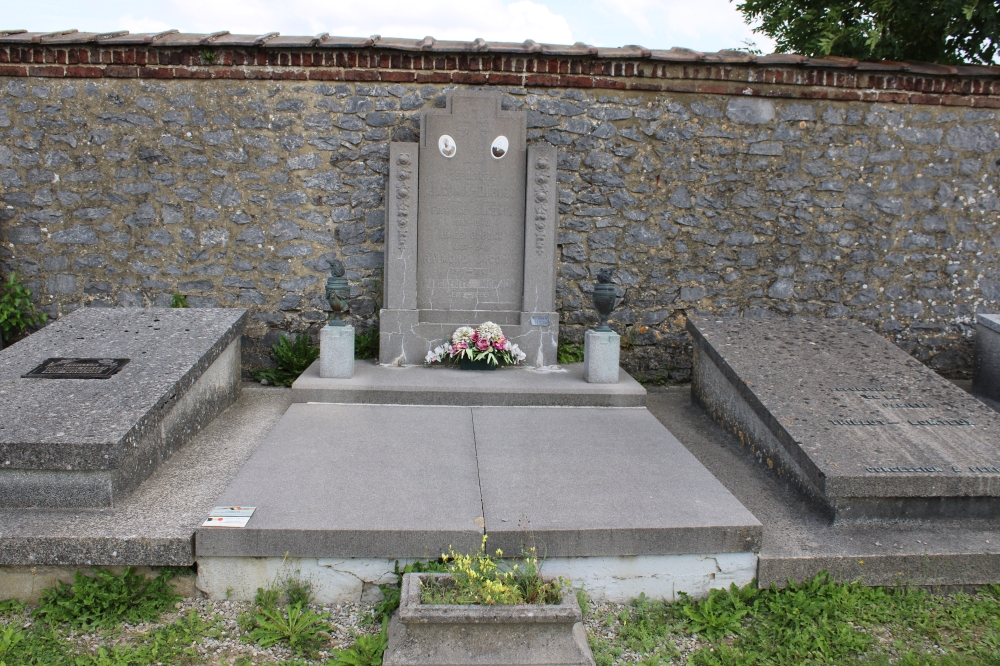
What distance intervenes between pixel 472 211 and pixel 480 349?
1.22 m

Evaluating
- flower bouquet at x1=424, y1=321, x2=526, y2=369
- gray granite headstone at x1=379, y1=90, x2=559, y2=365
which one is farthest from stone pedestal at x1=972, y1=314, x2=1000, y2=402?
flower bouquet at x1=424, y1=321, x2=526, y2=369

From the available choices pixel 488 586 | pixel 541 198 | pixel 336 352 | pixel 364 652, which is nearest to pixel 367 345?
pixel 336 352

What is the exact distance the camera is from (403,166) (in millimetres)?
5629

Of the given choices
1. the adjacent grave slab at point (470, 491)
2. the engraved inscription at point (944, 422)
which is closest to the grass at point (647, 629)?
the adjacent grave slab at point (470, 491)

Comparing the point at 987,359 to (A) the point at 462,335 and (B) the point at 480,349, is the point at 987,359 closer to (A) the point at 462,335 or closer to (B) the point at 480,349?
(B) the point at 480,349

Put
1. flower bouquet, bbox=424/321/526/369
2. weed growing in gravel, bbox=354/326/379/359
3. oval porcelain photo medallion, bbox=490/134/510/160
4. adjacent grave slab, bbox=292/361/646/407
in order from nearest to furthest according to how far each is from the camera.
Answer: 1. adjacent grave slab, bbox=292/361/646/407
2. flower bouquet, bbox=424/321/526/369
3. oval porcelain photo medallion, bbox=490/134/510/160
4. weed growing in gravel, bbox=354/326/379/359

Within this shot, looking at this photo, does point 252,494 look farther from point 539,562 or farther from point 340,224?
point 340,224

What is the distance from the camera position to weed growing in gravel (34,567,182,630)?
279 cm

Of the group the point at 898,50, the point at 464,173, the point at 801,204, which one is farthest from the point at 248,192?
the point at 898,50

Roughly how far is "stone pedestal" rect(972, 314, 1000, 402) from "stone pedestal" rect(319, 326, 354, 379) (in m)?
5.02

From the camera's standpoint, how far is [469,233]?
5844mm

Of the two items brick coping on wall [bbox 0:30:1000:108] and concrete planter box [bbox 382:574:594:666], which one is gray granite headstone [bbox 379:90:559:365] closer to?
brick coping on wall [bbox 0:30:1000:108]

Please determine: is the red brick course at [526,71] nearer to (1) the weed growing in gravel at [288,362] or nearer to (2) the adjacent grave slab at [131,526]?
(1) the weed growing in gravel at [288,362]

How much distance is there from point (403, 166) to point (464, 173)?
519mm
